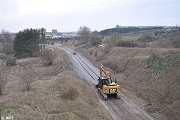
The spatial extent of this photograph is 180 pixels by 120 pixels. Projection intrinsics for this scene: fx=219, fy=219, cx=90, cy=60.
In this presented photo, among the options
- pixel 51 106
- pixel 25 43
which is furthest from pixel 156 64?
pixel 25 43

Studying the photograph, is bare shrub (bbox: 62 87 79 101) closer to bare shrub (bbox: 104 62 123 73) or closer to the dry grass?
the dry grass

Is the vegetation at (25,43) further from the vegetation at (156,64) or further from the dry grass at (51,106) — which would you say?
the dry grass at (51,106)

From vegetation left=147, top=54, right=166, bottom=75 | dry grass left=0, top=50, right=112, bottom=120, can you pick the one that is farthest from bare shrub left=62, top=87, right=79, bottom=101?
vegetation left=147, top=54, right=166, bottom=75

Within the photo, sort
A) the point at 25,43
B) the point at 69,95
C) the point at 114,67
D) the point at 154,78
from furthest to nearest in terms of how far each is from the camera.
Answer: the point at 25,43 < the point at 114,67 < the point at 154,78 < the point at 69,95

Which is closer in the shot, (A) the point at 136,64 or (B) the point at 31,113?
(B) the point at 31,113

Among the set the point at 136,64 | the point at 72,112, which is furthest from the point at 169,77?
the point at 72,112

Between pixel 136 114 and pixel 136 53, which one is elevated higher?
pixel 136 53

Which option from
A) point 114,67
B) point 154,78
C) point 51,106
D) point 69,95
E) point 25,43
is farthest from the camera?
point 25,43

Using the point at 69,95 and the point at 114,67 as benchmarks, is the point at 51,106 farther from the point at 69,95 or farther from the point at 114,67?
the point at 114,67

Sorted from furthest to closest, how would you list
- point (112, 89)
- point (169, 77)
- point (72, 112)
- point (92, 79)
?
point (92, 79)
point (169, 77)
point (112, 89)
point (72, 112)

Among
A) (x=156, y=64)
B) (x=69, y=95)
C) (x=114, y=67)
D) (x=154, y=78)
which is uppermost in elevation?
(x=156, y=64)

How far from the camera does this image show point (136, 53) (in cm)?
Result: 4300

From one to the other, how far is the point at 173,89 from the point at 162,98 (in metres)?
1.60

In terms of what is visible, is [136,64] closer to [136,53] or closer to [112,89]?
[136,53]
